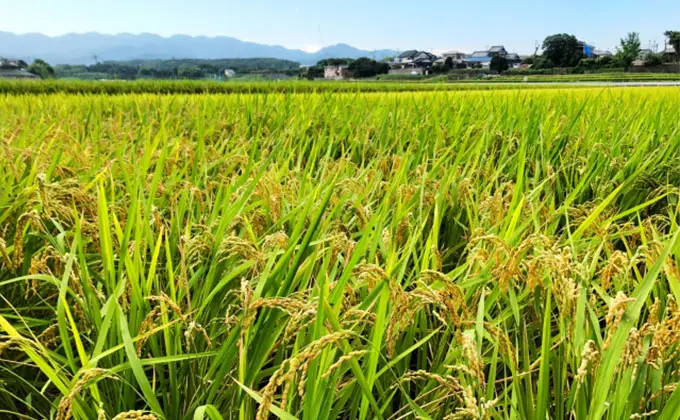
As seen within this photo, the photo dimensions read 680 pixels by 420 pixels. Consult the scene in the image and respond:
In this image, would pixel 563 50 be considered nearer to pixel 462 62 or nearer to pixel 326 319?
pixel 462 62

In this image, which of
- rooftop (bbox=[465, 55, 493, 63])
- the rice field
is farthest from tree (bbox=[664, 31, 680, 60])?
the rice field

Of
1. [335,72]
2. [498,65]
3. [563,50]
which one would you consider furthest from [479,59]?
[335,72]

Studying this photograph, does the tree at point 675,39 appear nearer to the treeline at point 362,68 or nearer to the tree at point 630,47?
the tree at point 630,47

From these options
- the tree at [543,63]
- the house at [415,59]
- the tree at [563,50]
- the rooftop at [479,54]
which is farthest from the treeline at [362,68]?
the rooftop at [479,54]

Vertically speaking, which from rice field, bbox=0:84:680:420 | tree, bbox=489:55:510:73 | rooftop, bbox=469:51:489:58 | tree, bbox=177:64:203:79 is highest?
rooftop, bbox=469:51:489:58

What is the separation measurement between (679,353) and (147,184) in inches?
56.5

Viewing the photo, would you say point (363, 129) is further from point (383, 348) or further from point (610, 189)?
point (383, 348)

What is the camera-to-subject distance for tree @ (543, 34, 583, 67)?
85875 millimetres

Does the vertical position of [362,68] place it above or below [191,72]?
above

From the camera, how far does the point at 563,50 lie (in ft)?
286

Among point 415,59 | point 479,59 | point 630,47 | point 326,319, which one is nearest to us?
point 326,319

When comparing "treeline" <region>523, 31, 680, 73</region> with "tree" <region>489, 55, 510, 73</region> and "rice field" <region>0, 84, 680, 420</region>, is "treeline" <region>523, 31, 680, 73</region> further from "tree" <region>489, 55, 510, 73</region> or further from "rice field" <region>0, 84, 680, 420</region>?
"rice field" <region>0, 84, 680, 420</region>

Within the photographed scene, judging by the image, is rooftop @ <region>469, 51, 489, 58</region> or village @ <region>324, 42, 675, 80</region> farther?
rooftop @ <region>469, 51, 489, 58</region>

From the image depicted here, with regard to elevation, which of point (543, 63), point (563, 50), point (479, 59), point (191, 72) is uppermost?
point (479, 59)
